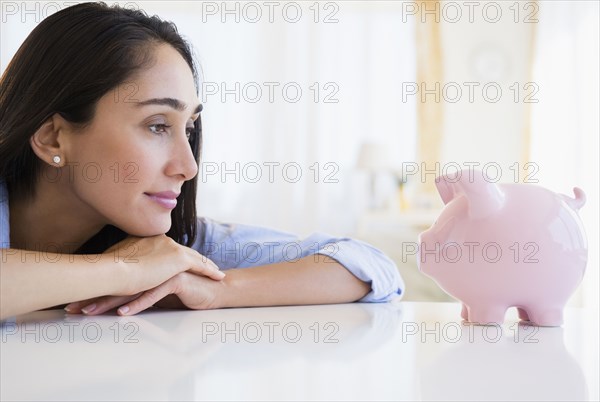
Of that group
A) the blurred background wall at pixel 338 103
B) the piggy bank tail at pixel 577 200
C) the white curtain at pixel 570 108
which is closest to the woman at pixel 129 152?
the piggy bank tail at pixel 577 200

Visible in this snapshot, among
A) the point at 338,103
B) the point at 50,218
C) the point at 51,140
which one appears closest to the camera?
the point at 51,140

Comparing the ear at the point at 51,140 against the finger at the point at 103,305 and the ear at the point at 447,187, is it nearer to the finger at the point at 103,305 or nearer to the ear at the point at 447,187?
the finger at the point at 103,305

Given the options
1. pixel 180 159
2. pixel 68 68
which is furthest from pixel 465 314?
pixel 68 68

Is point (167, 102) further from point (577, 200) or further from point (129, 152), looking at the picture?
point (577, 200)

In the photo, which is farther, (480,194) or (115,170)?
(115,170)

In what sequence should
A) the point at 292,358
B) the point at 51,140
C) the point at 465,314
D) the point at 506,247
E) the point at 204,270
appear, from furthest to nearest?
the point at 51,140, the point at 204,270, the point at 465,314, the point at 506,247, the point at 292,358

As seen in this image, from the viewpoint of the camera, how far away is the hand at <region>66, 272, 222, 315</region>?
102cm

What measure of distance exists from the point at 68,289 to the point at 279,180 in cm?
415

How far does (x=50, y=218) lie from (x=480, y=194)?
804 mm

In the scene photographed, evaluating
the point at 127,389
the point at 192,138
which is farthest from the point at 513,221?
the point at 192,138

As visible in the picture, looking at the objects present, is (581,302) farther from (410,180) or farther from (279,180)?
(279,180)

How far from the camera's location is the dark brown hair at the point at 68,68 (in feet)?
3.77

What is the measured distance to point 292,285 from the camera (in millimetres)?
1129

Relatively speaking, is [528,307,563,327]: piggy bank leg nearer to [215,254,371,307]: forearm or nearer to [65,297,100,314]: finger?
[215,254,371,307]: forearm
